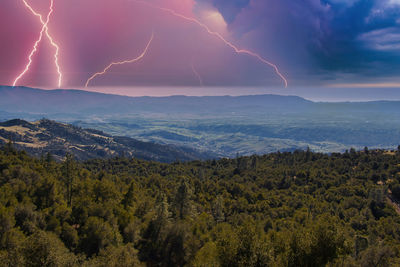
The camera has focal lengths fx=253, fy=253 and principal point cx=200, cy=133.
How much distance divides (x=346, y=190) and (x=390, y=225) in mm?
26310

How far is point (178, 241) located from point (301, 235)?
63.9ft

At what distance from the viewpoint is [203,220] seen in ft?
159

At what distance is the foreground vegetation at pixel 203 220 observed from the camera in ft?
73.6

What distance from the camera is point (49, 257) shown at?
19.9 metres

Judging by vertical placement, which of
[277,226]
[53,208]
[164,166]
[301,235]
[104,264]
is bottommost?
[164,166]

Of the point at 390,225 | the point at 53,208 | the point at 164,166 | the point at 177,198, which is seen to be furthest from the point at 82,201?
the point at 164,166

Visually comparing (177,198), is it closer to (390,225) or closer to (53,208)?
(53,208)

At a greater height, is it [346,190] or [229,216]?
[346,190]

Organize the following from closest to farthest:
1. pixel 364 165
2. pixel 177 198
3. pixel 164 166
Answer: pixel 177 198 < pixel 364 165 < pixel 164 166

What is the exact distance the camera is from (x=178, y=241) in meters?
38.0

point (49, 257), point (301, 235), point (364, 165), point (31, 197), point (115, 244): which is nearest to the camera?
point (49, 257)

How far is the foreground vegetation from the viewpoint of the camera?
22.4m

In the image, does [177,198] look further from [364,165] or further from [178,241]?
[364,165]

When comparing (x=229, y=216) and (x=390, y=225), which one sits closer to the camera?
(x=390, y=225)
